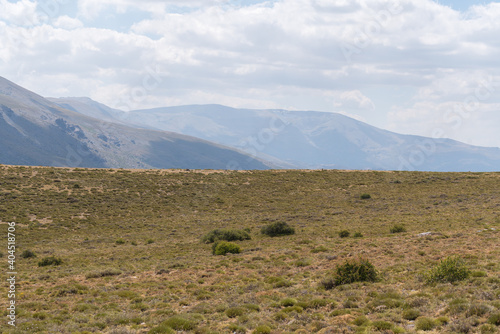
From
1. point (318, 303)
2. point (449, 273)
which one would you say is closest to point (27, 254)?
point (318, 303)

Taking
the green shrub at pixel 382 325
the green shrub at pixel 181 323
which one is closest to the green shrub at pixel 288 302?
the green shrub at pixel 181 323

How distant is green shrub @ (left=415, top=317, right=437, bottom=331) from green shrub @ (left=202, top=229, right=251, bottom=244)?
22.7m

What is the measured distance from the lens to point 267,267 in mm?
22453

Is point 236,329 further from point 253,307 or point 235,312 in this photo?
point 253,307

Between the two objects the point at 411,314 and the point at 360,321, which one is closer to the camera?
the point at 360,321

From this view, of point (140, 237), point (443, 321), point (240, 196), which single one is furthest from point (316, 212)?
point (443, 321)

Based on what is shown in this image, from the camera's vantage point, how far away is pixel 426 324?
11266mm

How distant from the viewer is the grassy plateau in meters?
13.3

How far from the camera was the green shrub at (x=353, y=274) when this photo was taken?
17328 millimetres

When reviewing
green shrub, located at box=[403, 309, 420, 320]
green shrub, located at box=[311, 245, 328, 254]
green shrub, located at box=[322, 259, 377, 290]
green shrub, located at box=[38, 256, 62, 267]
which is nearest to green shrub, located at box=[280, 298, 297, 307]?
green shrub, located at box=[322, 259, 377, 290]

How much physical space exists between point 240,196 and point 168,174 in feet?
54.6

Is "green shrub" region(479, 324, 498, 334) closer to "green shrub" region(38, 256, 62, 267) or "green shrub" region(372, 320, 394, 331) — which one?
"green shrub" region(372, 320, 394, 331)

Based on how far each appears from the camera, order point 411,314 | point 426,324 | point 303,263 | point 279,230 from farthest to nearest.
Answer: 1. point 279,230
2. point 303,263
3. point 411,314
4. point 426,324

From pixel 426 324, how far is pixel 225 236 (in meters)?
23.2
